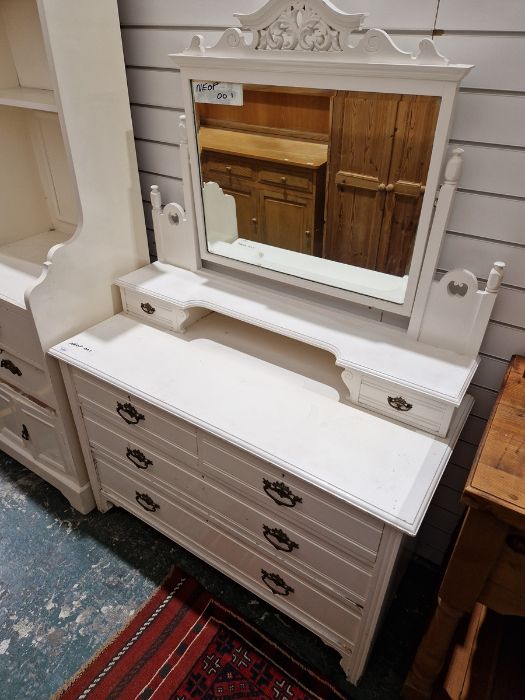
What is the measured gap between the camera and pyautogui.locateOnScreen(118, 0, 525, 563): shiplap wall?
1.14m

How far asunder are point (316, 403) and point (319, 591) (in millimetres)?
587

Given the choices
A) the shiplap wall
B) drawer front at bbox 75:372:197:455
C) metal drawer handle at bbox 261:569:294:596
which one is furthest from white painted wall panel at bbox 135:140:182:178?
metal drawer handle at bbox 261:569:294:596

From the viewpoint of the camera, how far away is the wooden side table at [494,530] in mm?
1005

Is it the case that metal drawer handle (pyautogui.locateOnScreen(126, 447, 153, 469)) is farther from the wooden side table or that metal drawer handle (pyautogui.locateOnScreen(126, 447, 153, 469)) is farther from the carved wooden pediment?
the carved wooden pediment

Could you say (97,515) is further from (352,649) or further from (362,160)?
(362,160)

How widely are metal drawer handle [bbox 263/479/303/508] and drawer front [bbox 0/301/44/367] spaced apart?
3.23ft

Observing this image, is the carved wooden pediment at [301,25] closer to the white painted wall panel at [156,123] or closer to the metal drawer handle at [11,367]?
the white painted wall panel at [156,123]

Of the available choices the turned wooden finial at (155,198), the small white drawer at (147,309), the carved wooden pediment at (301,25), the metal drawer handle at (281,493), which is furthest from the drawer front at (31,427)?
the carved wooden pediment at (301,25)

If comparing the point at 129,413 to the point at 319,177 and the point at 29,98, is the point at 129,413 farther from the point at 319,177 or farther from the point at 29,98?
the point at 29,98

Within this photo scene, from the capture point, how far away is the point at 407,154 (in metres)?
1.28

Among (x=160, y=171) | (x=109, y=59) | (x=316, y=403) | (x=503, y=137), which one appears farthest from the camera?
(x=160, y=171)

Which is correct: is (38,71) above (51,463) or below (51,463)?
above

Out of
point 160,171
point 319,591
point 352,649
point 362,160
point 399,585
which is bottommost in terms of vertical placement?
point 399,585

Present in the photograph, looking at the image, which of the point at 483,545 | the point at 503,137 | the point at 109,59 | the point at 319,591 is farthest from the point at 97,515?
the point at 503,137
